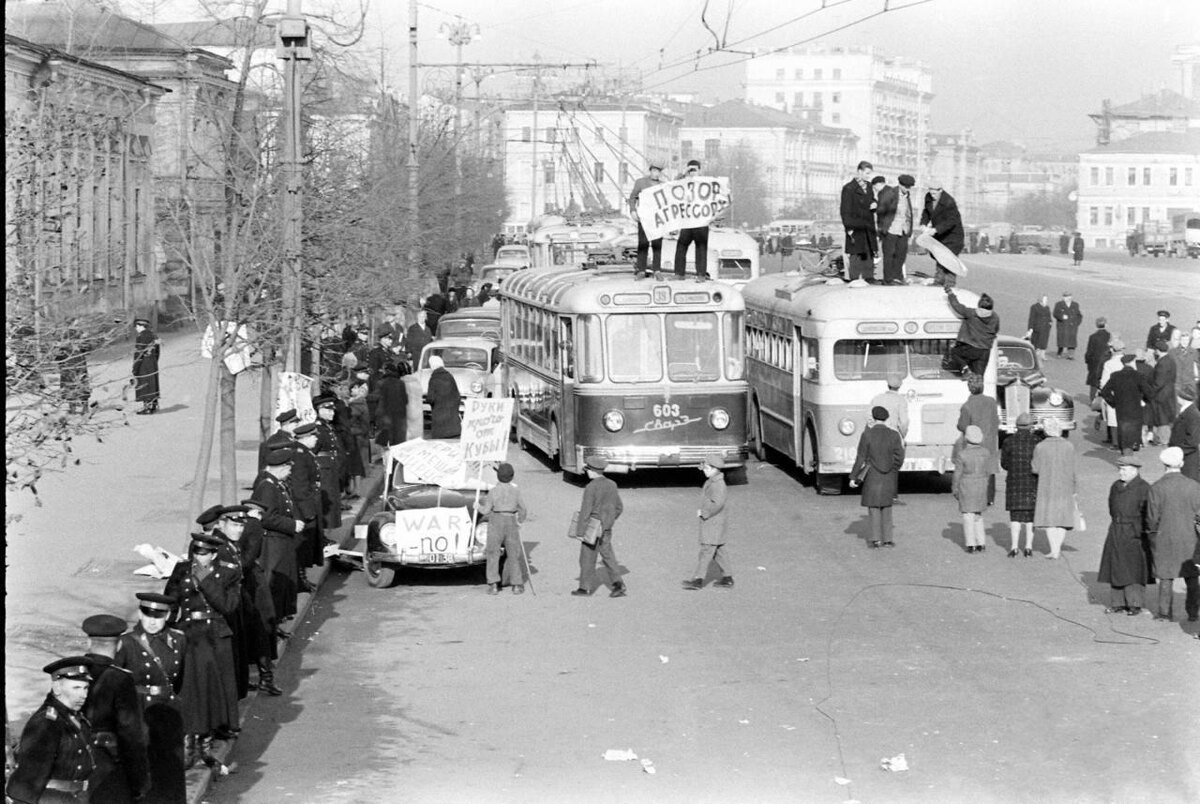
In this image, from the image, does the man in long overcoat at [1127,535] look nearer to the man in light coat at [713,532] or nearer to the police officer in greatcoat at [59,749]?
the man in light coat at [713,532]

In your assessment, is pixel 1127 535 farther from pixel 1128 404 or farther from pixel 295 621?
pixel 1128 404

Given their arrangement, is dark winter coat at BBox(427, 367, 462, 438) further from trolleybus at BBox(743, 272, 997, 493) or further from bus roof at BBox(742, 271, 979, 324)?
trolleybus at BBox(743, 272, 997, 493)

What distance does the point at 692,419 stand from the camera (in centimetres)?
2430

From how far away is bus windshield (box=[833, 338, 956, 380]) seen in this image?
77.3ft

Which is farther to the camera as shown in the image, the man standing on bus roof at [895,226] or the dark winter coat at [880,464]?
the man standing on bus roof at [895,226]

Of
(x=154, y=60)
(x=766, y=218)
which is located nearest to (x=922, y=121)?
(x=766, y=218)

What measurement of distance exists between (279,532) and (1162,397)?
56.3ft

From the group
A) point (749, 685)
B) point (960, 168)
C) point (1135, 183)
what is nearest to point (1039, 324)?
point (749, 685)

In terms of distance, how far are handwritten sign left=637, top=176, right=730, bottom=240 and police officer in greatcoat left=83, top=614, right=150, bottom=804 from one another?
61.3ft

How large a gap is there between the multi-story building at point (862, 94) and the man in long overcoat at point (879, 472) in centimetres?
10691

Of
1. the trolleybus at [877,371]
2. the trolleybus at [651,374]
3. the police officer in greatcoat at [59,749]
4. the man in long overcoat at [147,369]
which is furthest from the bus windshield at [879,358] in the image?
the police officer in greatcoat at [59,749]

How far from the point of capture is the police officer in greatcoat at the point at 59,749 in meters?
8.47

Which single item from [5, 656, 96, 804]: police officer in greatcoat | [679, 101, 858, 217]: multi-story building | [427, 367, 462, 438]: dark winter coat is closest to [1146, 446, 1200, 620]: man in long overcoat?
[5, 656, 96, 804]: police officer in greatcoat

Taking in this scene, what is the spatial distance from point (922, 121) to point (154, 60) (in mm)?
85583
